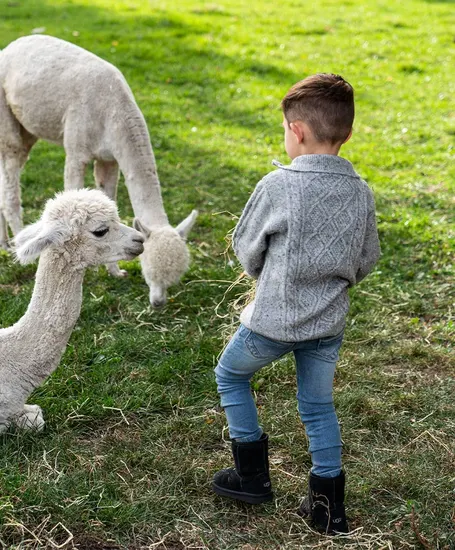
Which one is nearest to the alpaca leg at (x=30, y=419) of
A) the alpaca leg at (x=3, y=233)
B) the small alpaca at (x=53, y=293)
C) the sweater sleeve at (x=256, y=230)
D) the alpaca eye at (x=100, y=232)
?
the small alpaca at (x=53, y=293)

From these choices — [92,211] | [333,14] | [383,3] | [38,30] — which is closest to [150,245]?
[92,211]

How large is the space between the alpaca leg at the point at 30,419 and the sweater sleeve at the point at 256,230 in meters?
1.40

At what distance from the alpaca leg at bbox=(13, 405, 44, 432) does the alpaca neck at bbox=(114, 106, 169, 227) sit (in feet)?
6.40

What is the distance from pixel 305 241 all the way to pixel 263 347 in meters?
0.44

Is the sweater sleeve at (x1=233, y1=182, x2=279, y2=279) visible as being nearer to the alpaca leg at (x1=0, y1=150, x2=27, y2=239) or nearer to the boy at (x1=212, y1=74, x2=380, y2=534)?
the boy at (x1=212, y1=74, x2=380, y2=534)

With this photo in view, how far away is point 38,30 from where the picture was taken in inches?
505

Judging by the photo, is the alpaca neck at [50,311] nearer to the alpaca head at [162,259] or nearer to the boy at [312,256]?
the boy at [312,256]

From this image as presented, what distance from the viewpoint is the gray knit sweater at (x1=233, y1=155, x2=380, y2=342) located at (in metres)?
2.72

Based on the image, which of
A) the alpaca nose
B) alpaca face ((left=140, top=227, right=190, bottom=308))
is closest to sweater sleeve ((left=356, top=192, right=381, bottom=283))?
alpaca face ((left=140, top=227, right=190, bottom=308))

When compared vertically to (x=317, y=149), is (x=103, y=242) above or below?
below

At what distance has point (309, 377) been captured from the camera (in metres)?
2.93

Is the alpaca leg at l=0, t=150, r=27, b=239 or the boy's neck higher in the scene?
the boy's neck

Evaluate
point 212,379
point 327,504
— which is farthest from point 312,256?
point 212,379

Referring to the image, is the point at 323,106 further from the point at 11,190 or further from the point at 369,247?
the point at 11,190
